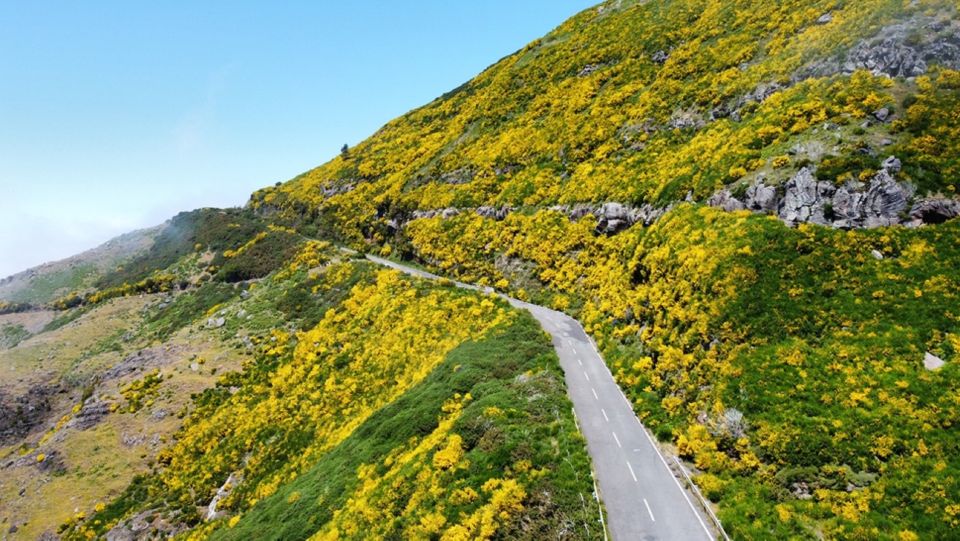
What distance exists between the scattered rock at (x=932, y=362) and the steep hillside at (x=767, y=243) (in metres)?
0.08

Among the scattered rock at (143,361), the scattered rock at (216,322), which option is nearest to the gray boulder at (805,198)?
the scattered rock at (143,361)

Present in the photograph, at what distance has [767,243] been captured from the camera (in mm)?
33906

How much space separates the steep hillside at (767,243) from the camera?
21.3 metres

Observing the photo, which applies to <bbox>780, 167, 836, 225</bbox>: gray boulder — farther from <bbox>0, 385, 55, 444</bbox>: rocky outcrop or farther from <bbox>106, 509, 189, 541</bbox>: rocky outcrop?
<bbox>0, 385, 55, 444</bbox>: rocky outcrop

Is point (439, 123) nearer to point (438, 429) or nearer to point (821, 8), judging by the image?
point (821, 8)

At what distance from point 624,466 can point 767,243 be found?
20803 millimetres

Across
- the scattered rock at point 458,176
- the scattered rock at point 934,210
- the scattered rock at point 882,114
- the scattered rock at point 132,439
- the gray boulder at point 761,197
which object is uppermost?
the scattered rock at point 458,176

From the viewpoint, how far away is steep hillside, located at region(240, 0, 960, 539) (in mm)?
21312

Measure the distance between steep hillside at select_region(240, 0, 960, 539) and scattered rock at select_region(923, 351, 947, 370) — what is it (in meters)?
0.08

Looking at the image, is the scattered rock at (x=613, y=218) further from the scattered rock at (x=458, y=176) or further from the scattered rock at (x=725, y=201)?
the scattered rock at (x=458, y=176)

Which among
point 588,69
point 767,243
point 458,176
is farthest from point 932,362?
point 588,69

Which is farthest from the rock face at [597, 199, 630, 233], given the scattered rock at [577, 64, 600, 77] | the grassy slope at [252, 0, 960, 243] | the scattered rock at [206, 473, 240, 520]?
the scattered rock at [577, 64, 600, 77]

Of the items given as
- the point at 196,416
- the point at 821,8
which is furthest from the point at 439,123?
the point at 196,416

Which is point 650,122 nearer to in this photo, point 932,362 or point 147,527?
point 932,362
